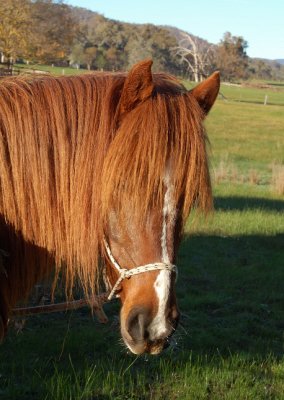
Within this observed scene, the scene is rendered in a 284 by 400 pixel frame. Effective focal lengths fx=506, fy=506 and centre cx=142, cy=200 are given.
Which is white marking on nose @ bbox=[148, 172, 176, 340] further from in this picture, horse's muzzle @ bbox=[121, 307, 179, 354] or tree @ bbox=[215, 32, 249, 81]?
tree @ bbox=[215, 32, 249, 81]

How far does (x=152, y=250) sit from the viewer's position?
200 centimetres

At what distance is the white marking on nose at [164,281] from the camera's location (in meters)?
1.97

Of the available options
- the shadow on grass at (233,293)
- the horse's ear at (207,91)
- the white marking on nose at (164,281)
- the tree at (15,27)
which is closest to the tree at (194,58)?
the shadow on grass at (233,293)

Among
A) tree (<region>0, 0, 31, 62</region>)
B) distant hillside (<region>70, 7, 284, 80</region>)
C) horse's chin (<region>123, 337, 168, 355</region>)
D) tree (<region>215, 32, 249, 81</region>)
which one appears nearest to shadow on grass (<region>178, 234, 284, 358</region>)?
horse's chin (<region>123, 337, 168, 355</region>)

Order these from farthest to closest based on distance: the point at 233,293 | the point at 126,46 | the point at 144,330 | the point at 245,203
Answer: the point at 126,46
the point at 245,203
the point at 233,293
the point at 144,330

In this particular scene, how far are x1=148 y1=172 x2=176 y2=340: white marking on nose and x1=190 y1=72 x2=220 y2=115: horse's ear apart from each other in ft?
1.68

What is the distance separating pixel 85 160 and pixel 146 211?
36cm

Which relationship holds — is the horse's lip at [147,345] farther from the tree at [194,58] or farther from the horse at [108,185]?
the tree at [194,58]

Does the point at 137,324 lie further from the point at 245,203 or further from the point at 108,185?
the point at 245,203

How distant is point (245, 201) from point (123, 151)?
9.27m

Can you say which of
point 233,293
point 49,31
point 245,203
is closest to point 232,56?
point 49,31

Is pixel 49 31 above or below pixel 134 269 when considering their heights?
above

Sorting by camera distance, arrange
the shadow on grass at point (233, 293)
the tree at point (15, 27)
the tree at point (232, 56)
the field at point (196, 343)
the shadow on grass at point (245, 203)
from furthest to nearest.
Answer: the tree at point (232, 56) → the tree at point (15, 27) → the shadow on grass at point (245, 203) → the shadow on grass at point (233, 293) → the field at point (196, 343)

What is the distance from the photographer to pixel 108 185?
2025 mm
